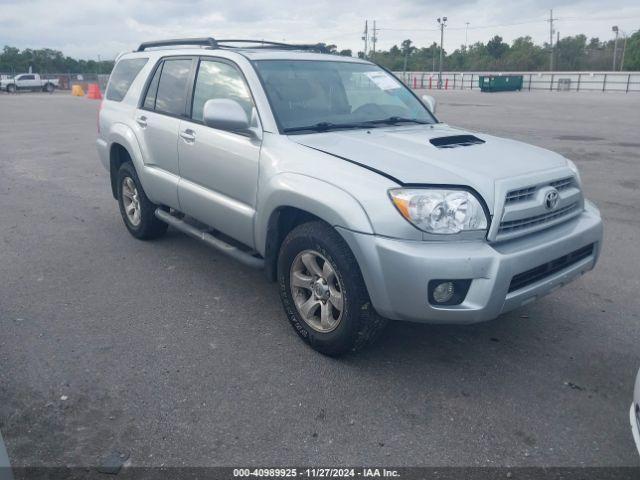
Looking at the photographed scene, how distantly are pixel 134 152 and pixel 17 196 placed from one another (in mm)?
3545

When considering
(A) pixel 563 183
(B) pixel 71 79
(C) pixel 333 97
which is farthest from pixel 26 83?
(A) pixel 563 183

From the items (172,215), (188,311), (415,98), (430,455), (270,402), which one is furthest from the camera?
(172,215)

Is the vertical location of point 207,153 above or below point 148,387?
above

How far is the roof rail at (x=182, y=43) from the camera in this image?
5020 millimetres

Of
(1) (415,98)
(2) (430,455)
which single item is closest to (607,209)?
(1) (415,98)

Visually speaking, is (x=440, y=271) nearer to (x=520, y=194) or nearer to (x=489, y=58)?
(x=520, y=194)

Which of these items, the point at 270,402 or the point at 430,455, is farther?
the point at 270,402

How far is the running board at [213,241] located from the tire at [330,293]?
392 mm

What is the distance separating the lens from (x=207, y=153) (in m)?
4.42

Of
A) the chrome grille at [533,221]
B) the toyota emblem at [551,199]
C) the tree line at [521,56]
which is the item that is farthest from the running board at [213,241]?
the tree line at [521,56]

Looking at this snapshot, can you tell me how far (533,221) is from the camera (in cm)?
336

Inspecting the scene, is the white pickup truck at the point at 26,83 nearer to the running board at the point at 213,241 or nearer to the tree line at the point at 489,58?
the tree line at the point at 489,58

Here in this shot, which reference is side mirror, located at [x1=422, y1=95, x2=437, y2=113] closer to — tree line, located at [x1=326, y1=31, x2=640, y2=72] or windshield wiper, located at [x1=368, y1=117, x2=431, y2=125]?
windshield wiper, located at [x1=368, y1=117, x2=431, y2=125]

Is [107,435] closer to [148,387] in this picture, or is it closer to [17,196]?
[148,387]
